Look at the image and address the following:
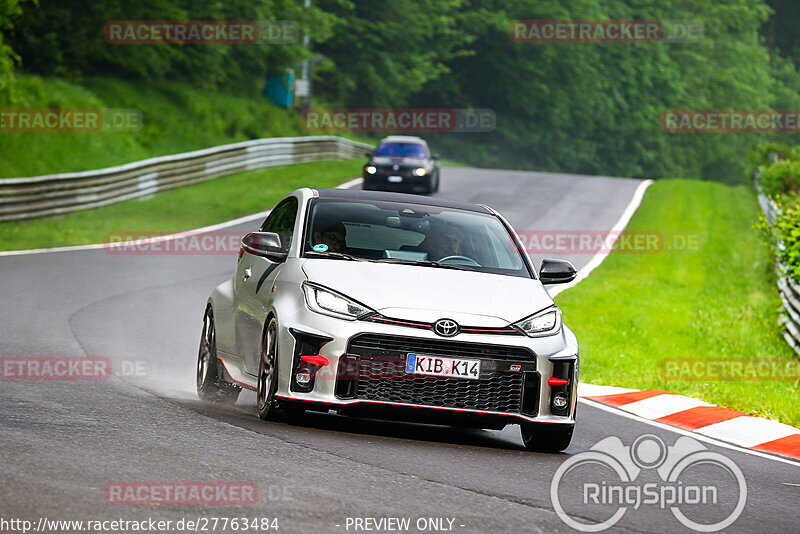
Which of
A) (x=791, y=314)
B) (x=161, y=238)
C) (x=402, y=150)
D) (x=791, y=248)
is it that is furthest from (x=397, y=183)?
(x=791, y=248)

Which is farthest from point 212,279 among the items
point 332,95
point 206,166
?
point 332,95

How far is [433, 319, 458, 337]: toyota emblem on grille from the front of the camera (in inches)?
309

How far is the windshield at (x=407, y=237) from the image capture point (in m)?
8.88

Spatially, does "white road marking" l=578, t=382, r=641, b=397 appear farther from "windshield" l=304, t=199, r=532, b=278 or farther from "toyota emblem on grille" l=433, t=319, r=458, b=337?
"toyota emblem on grille" l=433, t=319, r=458, b=337

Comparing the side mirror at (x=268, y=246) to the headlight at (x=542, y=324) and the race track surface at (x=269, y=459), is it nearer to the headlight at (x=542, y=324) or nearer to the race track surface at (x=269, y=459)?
the race track surface at (x=269, y=459)

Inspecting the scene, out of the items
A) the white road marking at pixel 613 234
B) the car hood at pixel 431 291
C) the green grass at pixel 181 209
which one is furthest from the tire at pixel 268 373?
the green grass at pixel 181 209

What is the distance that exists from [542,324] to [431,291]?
2.42 ft

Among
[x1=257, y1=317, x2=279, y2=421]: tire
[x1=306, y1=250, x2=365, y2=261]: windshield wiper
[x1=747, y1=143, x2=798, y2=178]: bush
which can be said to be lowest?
[x1=257, y1=317, x2=279, y2=421]: tire

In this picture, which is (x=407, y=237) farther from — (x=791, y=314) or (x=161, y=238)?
(x=161, y=238)

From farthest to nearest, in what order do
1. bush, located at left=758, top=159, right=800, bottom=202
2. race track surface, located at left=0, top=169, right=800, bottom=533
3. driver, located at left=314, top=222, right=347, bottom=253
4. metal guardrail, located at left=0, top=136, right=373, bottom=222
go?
bush, located at left=758, top=159, right=800, bottom=202
metal guardrail, located at left=0, top=136, right=373, bottom=222
driver, located at left=314, top=222, right=347, bottom=253
race track surface, located at left=0, top=169, right=800, bottom=533

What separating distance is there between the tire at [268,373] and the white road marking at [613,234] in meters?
9.79

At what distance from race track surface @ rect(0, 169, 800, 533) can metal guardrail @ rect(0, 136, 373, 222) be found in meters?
13.4

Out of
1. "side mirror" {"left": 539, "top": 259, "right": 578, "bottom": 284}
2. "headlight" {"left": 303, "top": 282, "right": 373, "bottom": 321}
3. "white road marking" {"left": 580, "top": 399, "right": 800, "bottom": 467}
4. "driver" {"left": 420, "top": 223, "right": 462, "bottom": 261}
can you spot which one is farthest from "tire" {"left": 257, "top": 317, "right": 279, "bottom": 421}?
"white road marking" {"left": 580, "top": 399, "right": 800, "bottom": 467}

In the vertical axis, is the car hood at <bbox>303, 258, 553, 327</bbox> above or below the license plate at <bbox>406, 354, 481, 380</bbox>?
above
